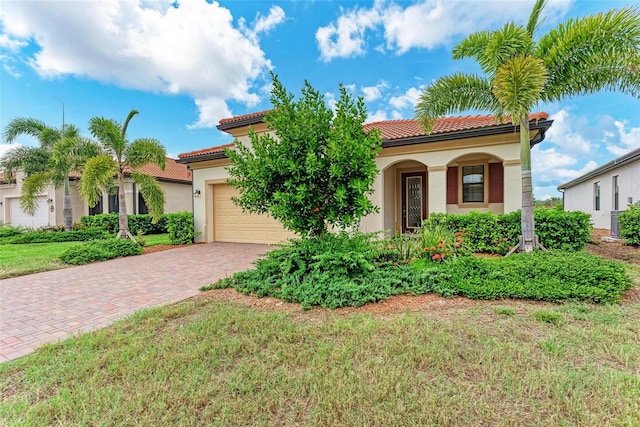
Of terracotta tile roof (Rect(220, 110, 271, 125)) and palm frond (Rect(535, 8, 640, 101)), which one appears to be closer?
palm frond (Rect(535, 8, 640, 101))

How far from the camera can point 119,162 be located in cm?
1011

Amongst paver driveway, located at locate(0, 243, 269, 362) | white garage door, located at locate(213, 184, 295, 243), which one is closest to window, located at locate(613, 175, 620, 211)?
white garage door, located at locate(213, 184, 295, 243)

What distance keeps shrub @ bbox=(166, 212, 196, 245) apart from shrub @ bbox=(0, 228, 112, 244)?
3.28 m

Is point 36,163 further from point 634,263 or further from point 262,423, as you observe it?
point 634,263

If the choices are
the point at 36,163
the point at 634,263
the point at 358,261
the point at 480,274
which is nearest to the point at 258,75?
the point at 358,261

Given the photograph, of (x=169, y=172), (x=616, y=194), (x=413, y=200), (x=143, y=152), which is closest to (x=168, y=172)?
(x=169, y=172)

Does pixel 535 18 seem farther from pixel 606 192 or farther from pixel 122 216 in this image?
pixel 606 192

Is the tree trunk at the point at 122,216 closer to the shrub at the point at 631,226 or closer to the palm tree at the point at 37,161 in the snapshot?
the palm tree at the point at 37,161

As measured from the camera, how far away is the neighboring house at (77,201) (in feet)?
56.1

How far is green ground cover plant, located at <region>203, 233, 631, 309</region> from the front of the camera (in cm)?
426

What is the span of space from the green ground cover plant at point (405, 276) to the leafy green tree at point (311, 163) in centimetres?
64

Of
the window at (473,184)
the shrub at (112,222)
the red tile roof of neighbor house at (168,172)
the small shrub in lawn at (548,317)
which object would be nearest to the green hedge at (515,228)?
the window at (473,184)

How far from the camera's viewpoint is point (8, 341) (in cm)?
345

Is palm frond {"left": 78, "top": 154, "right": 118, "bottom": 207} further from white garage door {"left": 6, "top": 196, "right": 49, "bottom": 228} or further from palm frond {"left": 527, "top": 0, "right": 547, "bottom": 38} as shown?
white garage door {"left": 6, "top": 196, "right": 49, "bottom": 228}
